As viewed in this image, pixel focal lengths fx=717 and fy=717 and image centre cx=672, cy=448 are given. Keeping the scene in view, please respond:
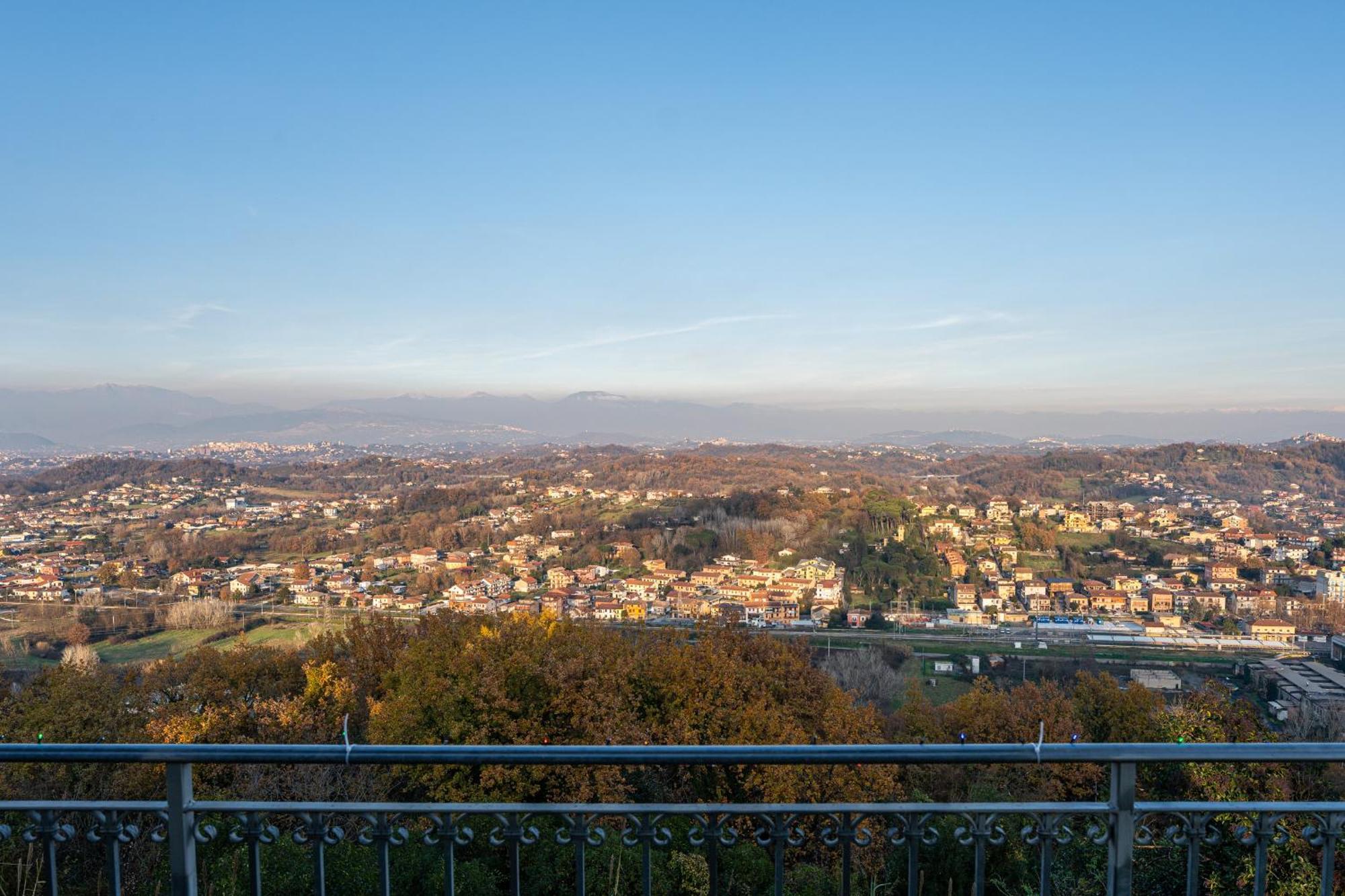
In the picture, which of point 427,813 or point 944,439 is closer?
point 427,813

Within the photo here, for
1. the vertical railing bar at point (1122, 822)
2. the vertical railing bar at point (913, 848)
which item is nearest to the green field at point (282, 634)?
the vertical railing bar at point (913, 848)

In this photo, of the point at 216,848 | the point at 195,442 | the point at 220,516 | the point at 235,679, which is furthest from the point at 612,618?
the point at 195,442

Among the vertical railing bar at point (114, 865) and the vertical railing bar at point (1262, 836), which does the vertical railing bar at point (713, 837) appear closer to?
the vertical railing bar at point (1262, 836)

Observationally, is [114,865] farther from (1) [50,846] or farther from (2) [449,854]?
(2) [449,854]

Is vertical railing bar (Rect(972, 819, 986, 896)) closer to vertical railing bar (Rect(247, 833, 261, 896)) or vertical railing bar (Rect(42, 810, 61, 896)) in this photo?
vertical railing bar (Rect(247, 833, 261, 896))

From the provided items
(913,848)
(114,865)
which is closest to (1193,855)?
(913,848)

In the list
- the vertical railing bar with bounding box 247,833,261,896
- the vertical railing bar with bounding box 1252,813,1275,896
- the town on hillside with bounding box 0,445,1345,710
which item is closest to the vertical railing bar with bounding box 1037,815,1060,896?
the vertical railing bar with bounding box 1252,813,1275,896

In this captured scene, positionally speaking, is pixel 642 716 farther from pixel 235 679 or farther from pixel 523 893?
pixel 235 679
